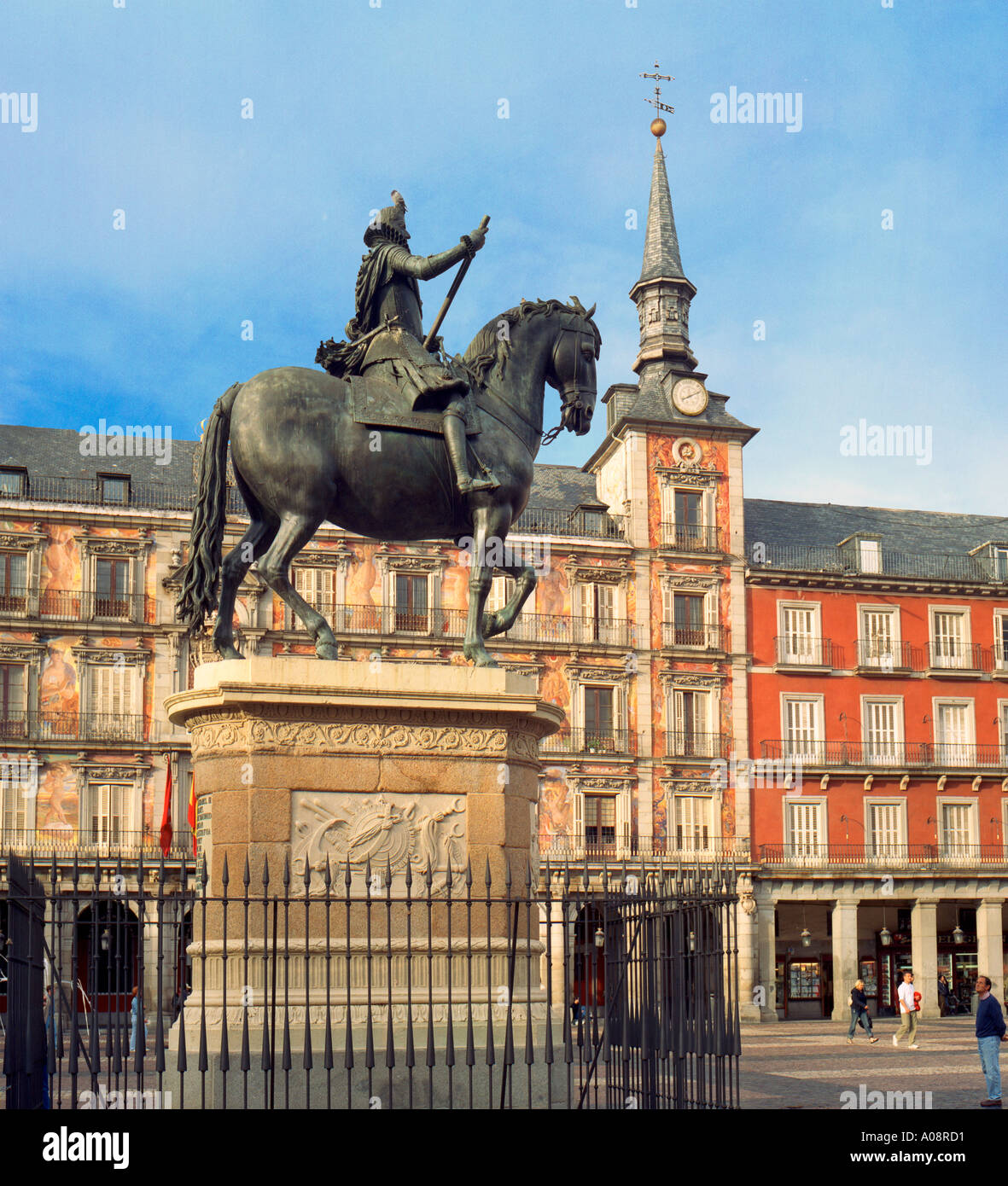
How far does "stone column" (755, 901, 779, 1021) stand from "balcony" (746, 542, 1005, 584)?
1110cm

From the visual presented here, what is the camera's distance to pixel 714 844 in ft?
147

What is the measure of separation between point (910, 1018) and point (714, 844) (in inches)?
648

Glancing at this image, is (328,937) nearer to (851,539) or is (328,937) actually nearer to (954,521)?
→ (851,539)

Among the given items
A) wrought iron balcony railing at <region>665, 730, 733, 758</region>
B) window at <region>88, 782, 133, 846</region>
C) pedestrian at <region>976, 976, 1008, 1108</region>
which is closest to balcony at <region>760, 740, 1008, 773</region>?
wrought iron balcony railing at <region>665, 730, 733, 758</region>

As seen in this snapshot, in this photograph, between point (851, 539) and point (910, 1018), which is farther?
point (851, 539)

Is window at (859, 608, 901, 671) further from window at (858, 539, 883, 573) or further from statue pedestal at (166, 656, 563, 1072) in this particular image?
statue pedestal at (166, 656, 563, 1072)

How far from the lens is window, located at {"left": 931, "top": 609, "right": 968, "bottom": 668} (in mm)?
48062

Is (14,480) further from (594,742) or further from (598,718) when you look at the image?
(594,742)

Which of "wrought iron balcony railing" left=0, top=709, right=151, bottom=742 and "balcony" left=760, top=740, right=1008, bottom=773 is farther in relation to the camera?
"balcony" left=760, top=740, right=1008, bottom=773

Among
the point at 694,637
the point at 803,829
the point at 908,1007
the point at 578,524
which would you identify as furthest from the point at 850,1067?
the point at 578,524

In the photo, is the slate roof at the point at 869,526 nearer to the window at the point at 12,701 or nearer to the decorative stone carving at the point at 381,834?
the window at the point at 12,701

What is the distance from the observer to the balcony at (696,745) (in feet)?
149

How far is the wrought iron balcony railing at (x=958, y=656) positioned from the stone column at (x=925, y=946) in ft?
26.0
